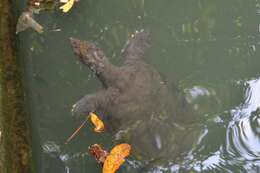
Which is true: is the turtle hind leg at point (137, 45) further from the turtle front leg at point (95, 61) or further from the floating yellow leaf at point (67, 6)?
the floating yellow leaf at point (67, 6)

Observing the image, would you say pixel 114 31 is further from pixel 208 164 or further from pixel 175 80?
pixel 208 164

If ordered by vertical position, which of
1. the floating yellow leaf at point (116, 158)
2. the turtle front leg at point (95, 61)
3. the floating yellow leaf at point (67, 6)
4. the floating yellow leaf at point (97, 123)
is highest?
the floating yellow leaf at point (67, 6)

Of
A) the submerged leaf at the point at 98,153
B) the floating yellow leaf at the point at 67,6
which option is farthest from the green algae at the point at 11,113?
the floating yellow leaf at the point at 67,6

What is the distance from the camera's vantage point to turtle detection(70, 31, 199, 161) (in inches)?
153

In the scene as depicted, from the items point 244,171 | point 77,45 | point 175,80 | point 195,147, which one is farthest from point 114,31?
point 244,171

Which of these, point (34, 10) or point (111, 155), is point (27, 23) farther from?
point (111, 155)

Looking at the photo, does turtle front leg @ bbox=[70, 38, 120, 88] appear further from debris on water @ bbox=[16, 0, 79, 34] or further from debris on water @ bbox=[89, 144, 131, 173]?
debris on water @ bbox=[89, 144, 131, 173]

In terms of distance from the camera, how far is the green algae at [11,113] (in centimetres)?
332

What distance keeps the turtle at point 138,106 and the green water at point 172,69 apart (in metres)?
0.13

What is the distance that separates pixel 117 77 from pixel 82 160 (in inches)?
33.3

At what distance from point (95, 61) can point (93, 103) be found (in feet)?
1.50

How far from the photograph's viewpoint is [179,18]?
4.74 m

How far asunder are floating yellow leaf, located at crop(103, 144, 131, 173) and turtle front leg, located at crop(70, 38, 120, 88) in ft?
2.19

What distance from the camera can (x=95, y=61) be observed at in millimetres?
4367
